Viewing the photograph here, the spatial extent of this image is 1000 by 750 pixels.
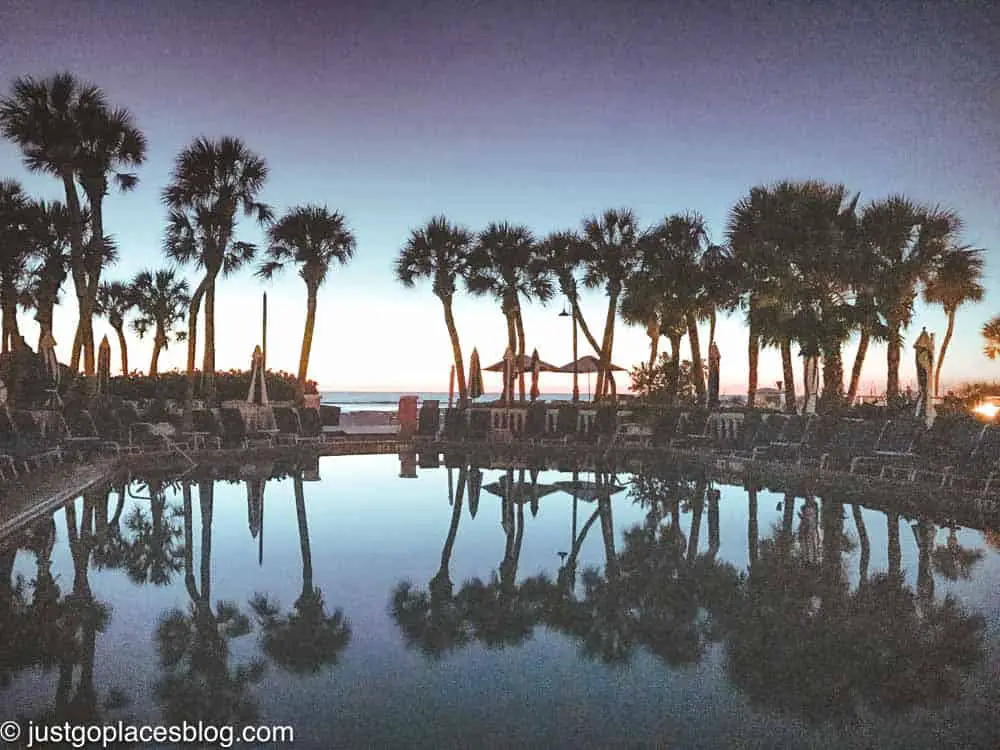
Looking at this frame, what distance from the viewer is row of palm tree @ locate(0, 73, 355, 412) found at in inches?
691

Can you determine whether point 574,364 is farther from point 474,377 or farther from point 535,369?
point 474,377

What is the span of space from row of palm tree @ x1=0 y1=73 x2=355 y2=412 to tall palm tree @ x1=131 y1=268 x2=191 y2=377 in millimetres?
7124

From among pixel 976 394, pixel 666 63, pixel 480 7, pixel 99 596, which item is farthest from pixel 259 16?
pixel 976 394

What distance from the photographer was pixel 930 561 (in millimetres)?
6590

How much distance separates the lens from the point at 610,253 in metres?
24.5

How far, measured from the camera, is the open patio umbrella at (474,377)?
74.3 ft

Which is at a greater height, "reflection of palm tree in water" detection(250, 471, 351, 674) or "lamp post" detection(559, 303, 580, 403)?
"lamp post" detection(559, 303, 580, 403)

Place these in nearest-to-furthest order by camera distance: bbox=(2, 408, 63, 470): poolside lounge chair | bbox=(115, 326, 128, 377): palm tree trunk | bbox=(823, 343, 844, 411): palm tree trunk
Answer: bbox=(2, 408, 63, 470): poolside lounge chair
bbox=(823, 343, 844, 411): palm tree trunk
bbox=(115, 326, 128, 377): palm tree trunk

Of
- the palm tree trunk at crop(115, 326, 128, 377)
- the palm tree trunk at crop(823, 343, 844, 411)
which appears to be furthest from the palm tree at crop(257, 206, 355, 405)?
the palm tree trunk at crop(823, 343, 844, 411)

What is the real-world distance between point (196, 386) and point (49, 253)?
625 centimetres

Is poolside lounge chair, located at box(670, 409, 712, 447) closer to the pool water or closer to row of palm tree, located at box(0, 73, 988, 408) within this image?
row of palm tree, located at box(0, 73, 988, 408)

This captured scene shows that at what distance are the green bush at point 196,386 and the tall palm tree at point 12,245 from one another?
11.6 ft

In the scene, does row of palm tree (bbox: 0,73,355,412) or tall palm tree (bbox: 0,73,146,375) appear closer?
tall palm tree (bbox: 0,73,146,375)

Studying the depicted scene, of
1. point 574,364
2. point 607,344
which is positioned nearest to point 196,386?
point 574,364
